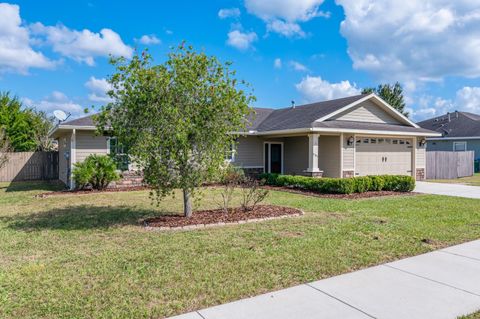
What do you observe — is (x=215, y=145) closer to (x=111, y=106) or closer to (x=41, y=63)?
(x=111, y=106)

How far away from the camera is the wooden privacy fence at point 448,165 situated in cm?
2112

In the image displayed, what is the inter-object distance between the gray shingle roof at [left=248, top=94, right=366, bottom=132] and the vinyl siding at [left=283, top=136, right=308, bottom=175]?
1.21 metres

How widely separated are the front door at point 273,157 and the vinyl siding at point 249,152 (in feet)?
1.45

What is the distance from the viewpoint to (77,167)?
13.5 meters

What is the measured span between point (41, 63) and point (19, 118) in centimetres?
409

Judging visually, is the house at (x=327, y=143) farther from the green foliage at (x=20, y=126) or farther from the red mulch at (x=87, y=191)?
the green foliage at (x=20, y=126)

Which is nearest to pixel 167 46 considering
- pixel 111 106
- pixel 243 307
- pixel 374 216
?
pixel 111 106

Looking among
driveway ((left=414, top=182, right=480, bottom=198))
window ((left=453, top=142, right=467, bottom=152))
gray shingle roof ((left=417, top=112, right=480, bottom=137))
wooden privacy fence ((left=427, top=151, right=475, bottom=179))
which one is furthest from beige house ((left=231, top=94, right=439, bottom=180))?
gray shingle roof ((left=417, top=112, right=480, bottom=137))

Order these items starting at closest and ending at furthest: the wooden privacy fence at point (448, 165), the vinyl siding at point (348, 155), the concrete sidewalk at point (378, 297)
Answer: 1. the concrete sidewalk at point (378, 297)
2. the vinyl siding at point (348, 155)
3. the wooden privacy fence at point (448, 165)

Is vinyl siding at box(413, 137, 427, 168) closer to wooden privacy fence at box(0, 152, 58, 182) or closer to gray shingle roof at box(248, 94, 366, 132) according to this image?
gray shingle roof at box(248, 94, 366, 132)

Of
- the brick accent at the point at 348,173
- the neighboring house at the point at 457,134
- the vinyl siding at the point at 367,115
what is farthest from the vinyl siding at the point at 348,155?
the neighboring house at the point at 457,134

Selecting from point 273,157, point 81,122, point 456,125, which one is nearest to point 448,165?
point 273,157

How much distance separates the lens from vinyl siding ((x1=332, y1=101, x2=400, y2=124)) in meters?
17.6

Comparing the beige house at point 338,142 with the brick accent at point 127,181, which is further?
the beige house at point 338,142
